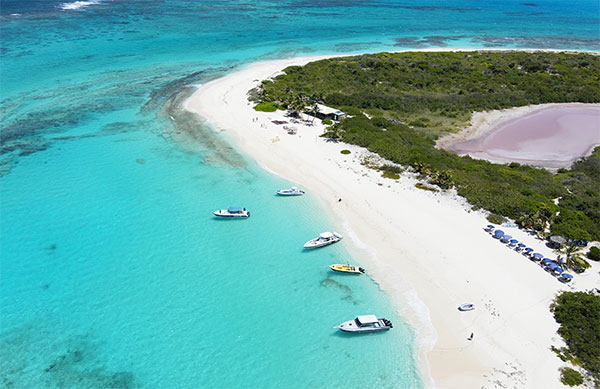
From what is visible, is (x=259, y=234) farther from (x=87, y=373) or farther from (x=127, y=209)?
(x=87, y=373)

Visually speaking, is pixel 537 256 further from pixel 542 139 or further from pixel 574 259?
pixel 542 139

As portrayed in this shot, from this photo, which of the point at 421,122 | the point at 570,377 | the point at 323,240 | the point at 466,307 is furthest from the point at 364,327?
the point at 421,122

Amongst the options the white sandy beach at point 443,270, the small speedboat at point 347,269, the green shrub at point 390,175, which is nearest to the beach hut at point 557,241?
the white sandy beach at point 443,270

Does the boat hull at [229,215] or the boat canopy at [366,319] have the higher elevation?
the boat hull at [229,215]

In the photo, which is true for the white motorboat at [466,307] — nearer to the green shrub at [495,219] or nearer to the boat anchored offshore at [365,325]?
the boat anchored offshore at [365,325]

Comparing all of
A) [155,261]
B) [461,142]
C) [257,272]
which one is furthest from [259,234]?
[461,142]
